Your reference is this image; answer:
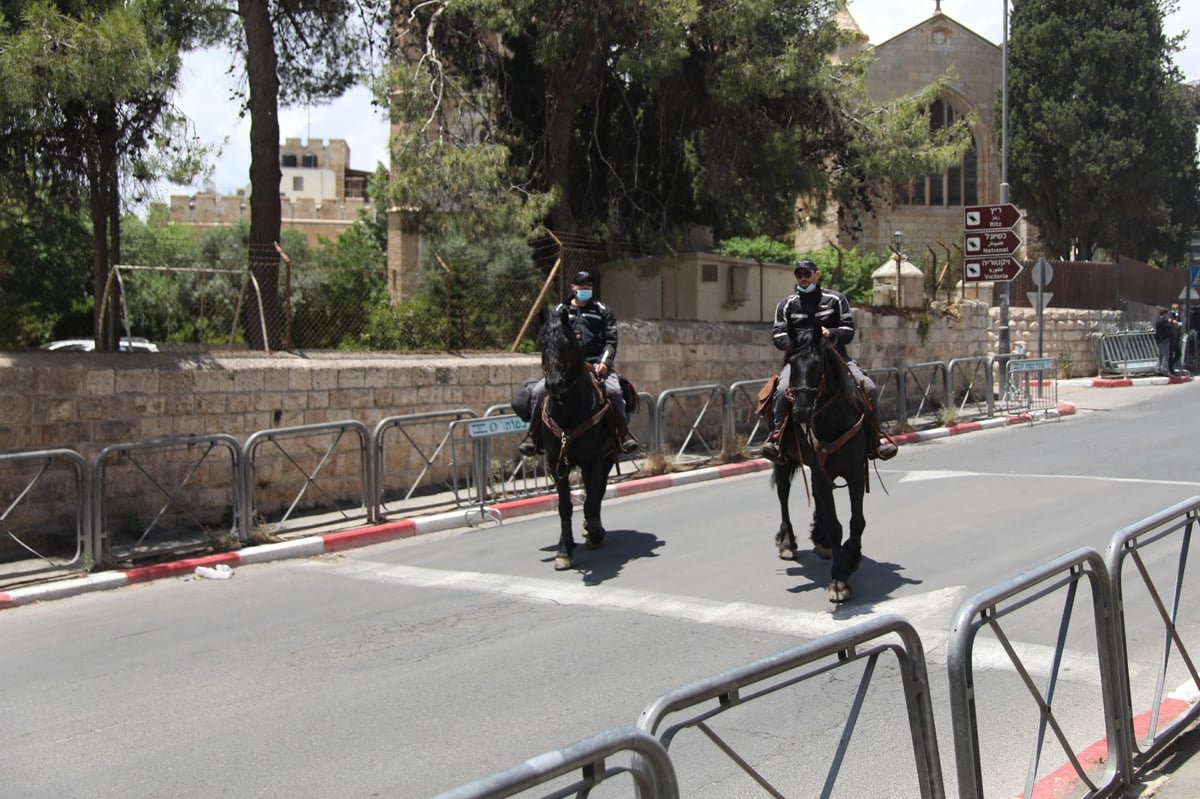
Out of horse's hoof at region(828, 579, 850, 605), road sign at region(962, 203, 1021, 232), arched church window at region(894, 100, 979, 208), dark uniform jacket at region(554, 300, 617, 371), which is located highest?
arched church window at region(894, 100, 979, 208)

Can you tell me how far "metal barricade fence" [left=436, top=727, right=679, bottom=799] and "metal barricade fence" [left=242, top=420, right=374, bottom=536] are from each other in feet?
28.9

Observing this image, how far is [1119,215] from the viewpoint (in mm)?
36719

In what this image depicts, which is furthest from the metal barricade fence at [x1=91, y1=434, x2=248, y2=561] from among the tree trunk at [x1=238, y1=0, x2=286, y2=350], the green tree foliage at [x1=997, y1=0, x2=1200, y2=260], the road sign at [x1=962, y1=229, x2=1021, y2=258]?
the green tree foliage at [x1=997, y1=0, x2=1200, y2=260]

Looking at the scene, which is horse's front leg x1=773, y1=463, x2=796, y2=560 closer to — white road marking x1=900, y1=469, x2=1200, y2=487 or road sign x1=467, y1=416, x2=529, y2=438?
road sign x1=467, y1=416, x2=529, y2=438

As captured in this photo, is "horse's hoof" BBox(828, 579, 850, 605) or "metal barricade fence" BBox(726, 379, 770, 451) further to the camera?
"metal barricade fence" BBox(726, 379, 770, 451)

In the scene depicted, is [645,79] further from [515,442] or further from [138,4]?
[138,4]

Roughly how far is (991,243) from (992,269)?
532 mm

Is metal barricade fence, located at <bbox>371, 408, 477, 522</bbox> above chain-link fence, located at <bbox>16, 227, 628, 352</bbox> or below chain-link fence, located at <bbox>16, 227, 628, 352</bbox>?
below

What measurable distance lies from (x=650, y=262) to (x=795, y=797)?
50.0ft

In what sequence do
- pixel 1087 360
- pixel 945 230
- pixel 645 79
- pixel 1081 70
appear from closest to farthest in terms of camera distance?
1. pixel 645 79
2. pixel 1087 360
3. pixel 1081 70
4. pixel 945 230

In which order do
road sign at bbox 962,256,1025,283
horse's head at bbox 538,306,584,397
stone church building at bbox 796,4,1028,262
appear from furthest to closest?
stone church building at bbox 796,4,1028,262, road sign at bbox 962,256,1025,283, horse's head at bbox 538,306,584,397

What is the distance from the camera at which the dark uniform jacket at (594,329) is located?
10234 mm

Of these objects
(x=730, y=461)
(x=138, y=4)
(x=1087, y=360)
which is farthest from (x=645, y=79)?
(x=1087, y=360)

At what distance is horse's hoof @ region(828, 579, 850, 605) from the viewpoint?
7.80 metres
